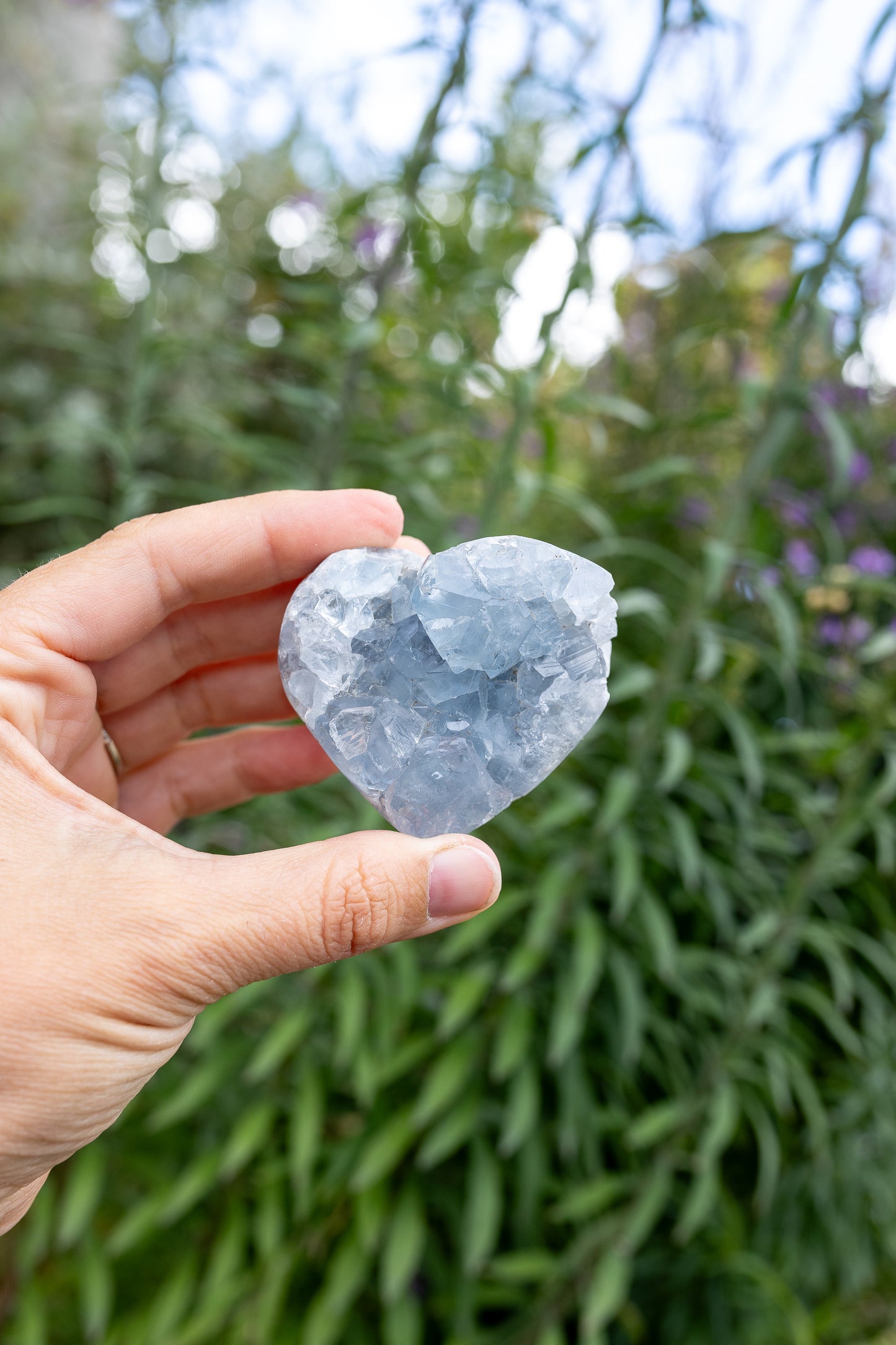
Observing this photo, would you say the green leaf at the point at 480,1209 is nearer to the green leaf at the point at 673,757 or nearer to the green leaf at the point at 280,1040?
the green leaf at the point at 280,1040

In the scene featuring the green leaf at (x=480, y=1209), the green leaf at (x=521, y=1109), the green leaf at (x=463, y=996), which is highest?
the green leaf at (x=463, y=996)

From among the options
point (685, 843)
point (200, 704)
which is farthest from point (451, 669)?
point (685, 843)

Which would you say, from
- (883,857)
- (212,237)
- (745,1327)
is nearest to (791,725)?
(883,857)

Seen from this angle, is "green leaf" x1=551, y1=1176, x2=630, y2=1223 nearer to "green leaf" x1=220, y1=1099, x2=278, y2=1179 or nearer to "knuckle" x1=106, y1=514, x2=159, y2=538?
"green leaf" x1=220, y1=1099, x2=278, y2=1179

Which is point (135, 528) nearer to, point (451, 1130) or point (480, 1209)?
point (451, 1130)

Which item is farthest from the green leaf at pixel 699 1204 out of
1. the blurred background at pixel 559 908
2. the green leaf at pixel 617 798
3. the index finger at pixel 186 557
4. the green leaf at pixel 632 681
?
the index finger at pixel 186 557

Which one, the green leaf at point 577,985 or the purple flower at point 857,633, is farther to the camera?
the purple flower at point 857,633

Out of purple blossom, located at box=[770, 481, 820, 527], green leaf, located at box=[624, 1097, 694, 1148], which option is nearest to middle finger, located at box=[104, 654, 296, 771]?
green leaf, located at box=[624, 1097, 694, 1148]

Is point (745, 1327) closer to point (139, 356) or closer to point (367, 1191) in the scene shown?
point (367, 1191)

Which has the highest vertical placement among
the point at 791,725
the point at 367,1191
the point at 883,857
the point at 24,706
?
the point at 24,706
